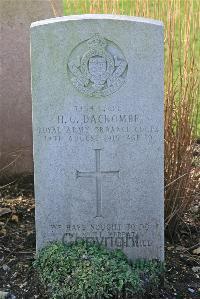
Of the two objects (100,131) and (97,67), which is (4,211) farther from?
(97,67)

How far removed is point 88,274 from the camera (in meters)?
3.41

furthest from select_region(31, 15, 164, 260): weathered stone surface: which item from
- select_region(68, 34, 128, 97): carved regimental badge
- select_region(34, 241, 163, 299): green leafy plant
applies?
select_region(34, 241, 163, 299): green leafy plant

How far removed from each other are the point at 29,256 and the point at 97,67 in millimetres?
1227

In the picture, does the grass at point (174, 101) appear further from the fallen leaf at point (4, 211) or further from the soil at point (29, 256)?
the fallen leaf at point (4, 211)

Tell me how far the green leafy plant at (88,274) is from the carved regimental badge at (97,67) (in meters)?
0.84

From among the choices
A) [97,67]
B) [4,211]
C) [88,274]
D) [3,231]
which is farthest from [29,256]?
[97,67]

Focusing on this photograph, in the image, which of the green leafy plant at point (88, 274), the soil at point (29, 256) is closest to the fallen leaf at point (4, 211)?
the soil at point (29, 256)

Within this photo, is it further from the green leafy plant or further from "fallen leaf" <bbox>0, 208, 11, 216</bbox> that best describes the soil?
the green leafy plant

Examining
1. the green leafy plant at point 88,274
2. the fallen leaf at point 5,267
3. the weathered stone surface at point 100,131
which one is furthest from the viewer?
the fallen leaf at point 5,267

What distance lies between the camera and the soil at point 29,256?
12.2 feet

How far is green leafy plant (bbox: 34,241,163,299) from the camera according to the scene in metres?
3.40

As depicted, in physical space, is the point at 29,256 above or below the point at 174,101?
below

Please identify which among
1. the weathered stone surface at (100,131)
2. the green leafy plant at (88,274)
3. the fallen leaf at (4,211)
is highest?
the weathered stone surface at (100,131)

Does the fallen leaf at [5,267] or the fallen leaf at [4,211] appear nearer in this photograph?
the fallen leaf at [5,267]
